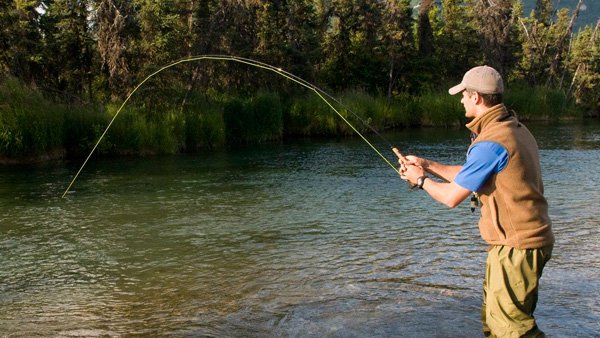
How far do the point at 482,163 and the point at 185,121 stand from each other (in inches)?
713

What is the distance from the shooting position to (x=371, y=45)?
3669 centimetres

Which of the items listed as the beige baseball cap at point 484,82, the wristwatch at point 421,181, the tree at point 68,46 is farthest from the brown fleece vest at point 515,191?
the tree at point 68,46

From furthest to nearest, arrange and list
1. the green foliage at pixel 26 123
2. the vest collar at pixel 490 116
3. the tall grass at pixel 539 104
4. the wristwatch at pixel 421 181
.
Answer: the tall grass at pixel 539 104 → the green foliage at pixel 26 123 → the wristwatch at pixel 421 181 → the vest collar at pixel 490 116

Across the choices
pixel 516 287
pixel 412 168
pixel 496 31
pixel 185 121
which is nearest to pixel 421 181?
pixel 412 168

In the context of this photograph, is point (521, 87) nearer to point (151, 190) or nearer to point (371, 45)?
point (371, 45)

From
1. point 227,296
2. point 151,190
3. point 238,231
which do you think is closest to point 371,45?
point 151,190

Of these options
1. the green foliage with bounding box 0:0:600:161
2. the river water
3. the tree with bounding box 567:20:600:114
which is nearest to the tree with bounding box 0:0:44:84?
the green foliage with bounding box 0:0:600:161

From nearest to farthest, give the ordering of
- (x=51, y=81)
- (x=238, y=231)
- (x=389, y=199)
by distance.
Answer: (x=238, y=231), (x=389, y=199), (x=51, y=81)

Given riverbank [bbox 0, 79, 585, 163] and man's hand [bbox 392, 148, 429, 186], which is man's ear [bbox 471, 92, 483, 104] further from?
riverbank [bbox 0, 79, 585, 163]

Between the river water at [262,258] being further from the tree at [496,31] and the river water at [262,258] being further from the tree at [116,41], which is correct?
the tree at [496,31]

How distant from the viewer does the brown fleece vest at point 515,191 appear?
3365mm

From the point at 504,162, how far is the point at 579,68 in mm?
45838

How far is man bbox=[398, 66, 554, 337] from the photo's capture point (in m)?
3.37

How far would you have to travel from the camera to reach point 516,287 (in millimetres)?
3422
